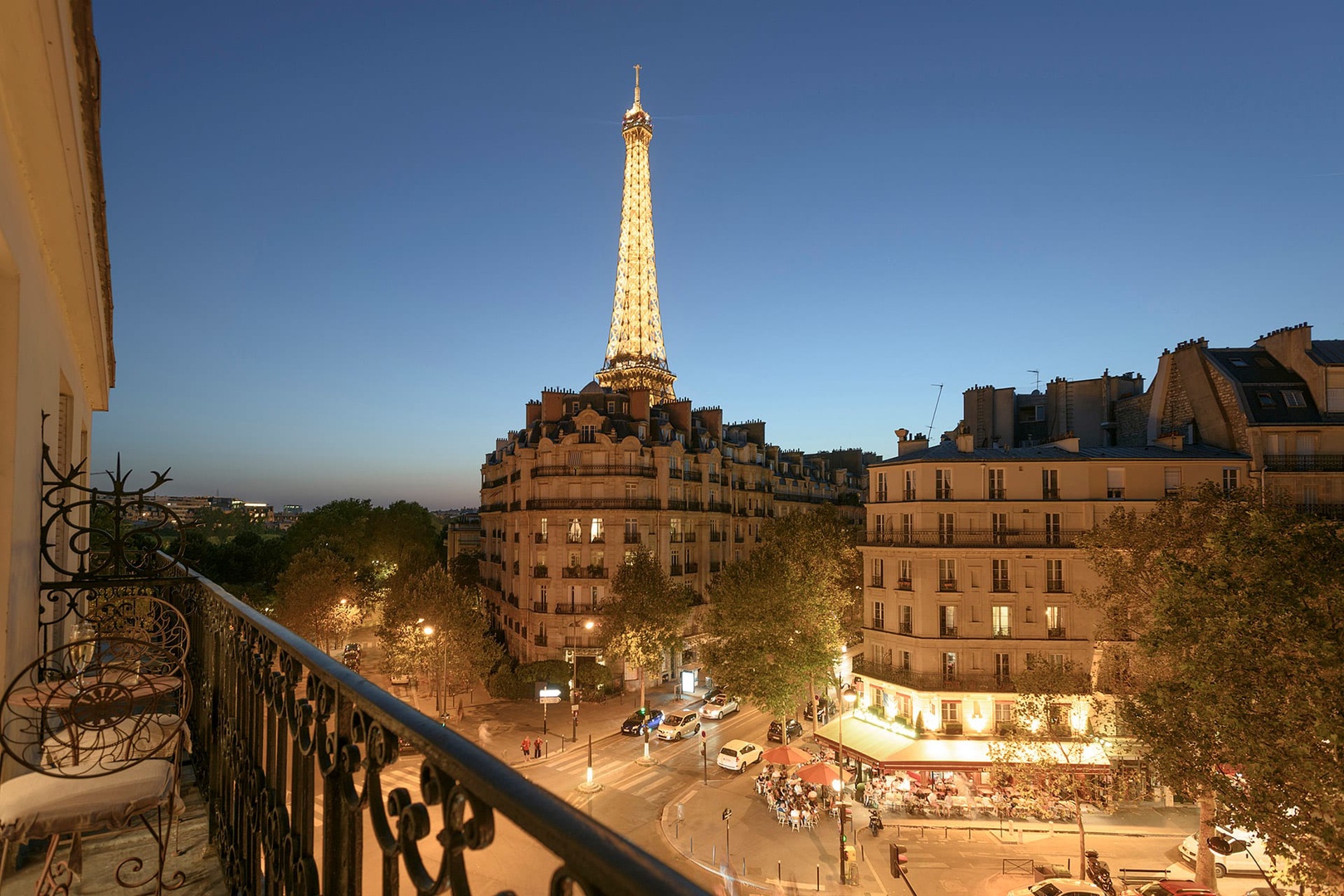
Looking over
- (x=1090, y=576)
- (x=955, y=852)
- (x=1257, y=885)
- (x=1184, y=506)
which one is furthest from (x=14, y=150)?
(x=1090, y=576)

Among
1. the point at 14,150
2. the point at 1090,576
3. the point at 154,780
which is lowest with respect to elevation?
the point at 1090,576

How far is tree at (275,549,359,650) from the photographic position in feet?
143

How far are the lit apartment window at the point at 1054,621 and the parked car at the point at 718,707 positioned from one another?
16.6 m

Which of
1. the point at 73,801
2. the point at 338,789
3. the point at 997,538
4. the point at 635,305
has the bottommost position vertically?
the point at 997,538

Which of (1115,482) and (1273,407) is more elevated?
(1273,407)

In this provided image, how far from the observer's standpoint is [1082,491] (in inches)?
1280

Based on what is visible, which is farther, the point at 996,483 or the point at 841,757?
the point at 996,483

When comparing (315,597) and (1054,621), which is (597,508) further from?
(1054,621)

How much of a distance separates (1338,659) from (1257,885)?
12.7 metres

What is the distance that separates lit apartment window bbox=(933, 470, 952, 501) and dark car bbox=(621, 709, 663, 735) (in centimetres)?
1743

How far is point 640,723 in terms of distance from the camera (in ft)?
120

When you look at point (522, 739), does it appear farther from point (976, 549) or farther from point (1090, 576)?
point (1090, 576)

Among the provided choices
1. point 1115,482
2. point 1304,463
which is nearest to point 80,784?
point 1115,482

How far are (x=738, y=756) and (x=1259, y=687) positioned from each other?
64.4 feet
